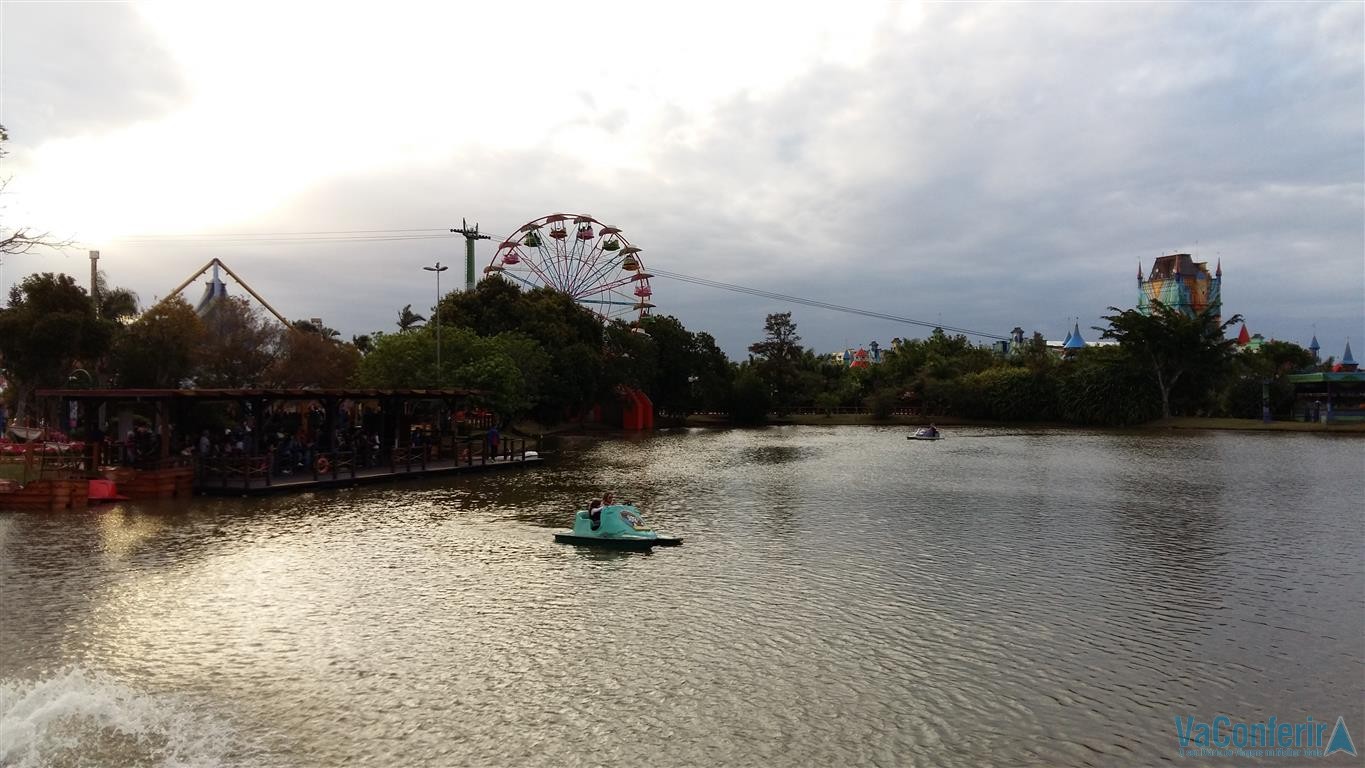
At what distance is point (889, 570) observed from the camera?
17750mm

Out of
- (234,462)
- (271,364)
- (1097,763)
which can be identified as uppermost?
(271,364)

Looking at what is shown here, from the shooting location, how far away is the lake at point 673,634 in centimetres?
972

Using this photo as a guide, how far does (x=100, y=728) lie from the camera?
9.76 metres

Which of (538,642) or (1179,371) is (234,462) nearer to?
(538,642)

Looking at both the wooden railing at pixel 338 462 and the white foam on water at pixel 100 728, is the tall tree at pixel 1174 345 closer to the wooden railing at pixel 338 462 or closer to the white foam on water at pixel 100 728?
the wooden railing at pixel 338 462

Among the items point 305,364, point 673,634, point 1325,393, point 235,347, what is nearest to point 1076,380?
point 1325,393

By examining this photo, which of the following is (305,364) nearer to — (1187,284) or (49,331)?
(49,331)

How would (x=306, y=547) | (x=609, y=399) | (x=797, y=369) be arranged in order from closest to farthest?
(x=306, y=547) < (x=609, y=399) < (x=797, y=369)

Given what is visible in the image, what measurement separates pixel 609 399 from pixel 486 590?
206ft

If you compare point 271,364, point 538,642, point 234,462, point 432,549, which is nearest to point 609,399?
point 271,364

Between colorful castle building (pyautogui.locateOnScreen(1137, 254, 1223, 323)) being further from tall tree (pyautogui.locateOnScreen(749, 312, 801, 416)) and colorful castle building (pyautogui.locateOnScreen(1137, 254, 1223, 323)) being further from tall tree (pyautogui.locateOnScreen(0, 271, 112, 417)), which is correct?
tall tree (pyautogui.locateOnScreen(0, 271, 112, 417))

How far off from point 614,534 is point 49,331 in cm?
3387

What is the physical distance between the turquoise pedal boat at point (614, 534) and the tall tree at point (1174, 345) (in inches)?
2911
